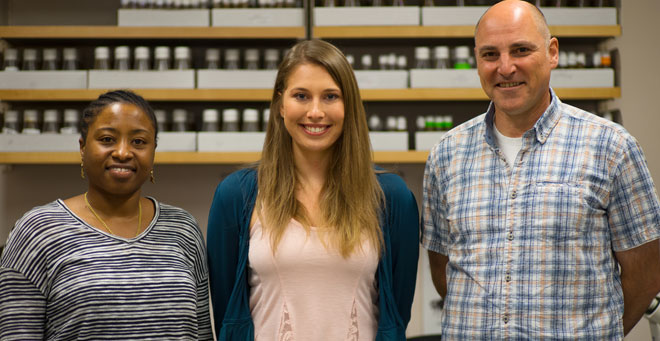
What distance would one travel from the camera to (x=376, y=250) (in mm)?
1357

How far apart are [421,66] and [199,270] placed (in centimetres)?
151

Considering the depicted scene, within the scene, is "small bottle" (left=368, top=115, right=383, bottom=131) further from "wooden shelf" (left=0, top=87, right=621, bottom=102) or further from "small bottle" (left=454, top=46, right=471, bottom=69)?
"small bottle" (left=454, top=46, right=471, bottom=69)

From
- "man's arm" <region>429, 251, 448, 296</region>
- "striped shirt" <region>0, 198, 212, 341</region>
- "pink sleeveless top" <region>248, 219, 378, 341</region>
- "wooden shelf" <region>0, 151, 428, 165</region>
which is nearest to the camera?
"striped shirt" <region>0, 198, 212, 341</region>

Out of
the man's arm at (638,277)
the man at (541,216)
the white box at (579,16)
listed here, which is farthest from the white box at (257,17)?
the man's arm at (638,277)

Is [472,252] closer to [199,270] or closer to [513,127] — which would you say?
[513,127]

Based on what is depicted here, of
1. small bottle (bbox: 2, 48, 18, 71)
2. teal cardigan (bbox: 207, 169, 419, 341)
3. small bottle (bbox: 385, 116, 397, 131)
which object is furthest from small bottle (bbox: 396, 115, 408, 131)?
small bottle (bbox: 2, 48, 18, 71)

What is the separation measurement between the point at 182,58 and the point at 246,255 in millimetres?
1411

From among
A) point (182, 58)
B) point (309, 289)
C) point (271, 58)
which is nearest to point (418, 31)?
point (271, 58)

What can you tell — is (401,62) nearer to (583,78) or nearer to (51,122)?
(583,78)

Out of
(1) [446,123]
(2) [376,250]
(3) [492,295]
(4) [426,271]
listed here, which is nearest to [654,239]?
(3) [492,295]

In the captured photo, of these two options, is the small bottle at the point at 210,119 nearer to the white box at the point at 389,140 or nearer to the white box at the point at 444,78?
the white box at the point at 389,140

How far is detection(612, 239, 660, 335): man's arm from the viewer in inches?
52.3

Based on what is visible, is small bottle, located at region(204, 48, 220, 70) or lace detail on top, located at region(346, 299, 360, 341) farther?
small bottle, located at region(204, 48, 220, 70)

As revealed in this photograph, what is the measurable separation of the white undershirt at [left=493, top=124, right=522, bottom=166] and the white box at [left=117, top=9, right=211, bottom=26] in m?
1.53
